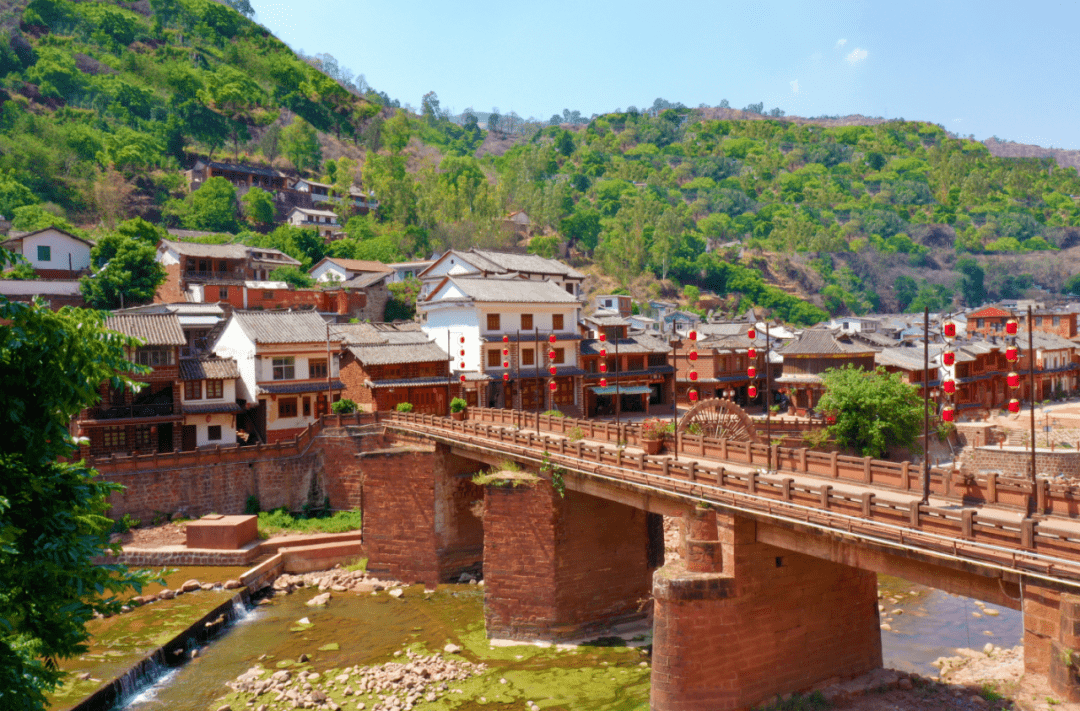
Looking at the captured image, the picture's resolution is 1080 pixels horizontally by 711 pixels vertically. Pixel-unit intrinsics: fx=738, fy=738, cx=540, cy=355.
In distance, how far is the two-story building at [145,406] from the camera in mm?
40938

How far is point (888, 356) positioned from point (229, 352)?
51.1m

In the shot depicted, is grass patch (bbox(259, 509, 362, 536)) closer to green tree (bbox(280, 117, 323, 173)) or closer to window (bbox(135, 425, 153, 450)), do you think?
window (bbox(135, 425, 153, 450))

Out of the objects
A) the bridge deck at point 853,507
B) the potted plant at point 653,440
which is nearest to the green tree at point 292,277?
the bridge deck at point 853,507

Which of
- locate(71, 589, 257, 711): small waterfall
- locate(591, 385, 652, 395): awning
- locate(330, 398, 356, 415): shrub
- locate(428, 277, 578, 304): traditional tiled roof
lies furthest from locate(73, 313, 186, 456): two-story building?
locate(591, 385, 652, 395): awning

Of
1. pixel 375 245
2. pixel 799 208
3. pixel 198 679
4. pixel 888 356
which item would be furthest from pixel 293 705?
pixel 799 208

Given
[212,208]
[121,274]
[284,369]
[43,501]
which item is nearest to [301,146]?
[212,208]

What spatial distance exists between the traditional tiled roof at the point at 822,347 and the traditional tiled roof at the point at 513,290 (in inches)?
745

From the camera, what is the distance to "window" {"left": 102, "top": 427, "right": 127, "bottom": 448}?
41.2 metres

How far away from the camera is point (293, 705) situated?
24.4 metres

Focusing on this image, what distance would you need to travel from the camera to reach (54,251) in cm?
6138

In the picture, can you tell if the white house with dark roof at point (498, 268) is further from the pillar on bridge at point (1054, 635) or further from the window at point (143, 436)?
the pillar on bridge at point (1054, 635)

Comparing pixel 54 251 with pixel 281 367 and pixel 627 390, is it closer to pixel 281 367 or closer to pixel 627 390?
pixel 281 367

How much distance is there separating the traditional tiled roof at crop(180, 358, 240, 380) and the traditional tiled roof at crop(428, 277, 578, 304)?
611 inches

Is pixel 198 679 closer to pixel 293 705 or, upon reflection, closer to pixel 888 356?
pixel 293 705
